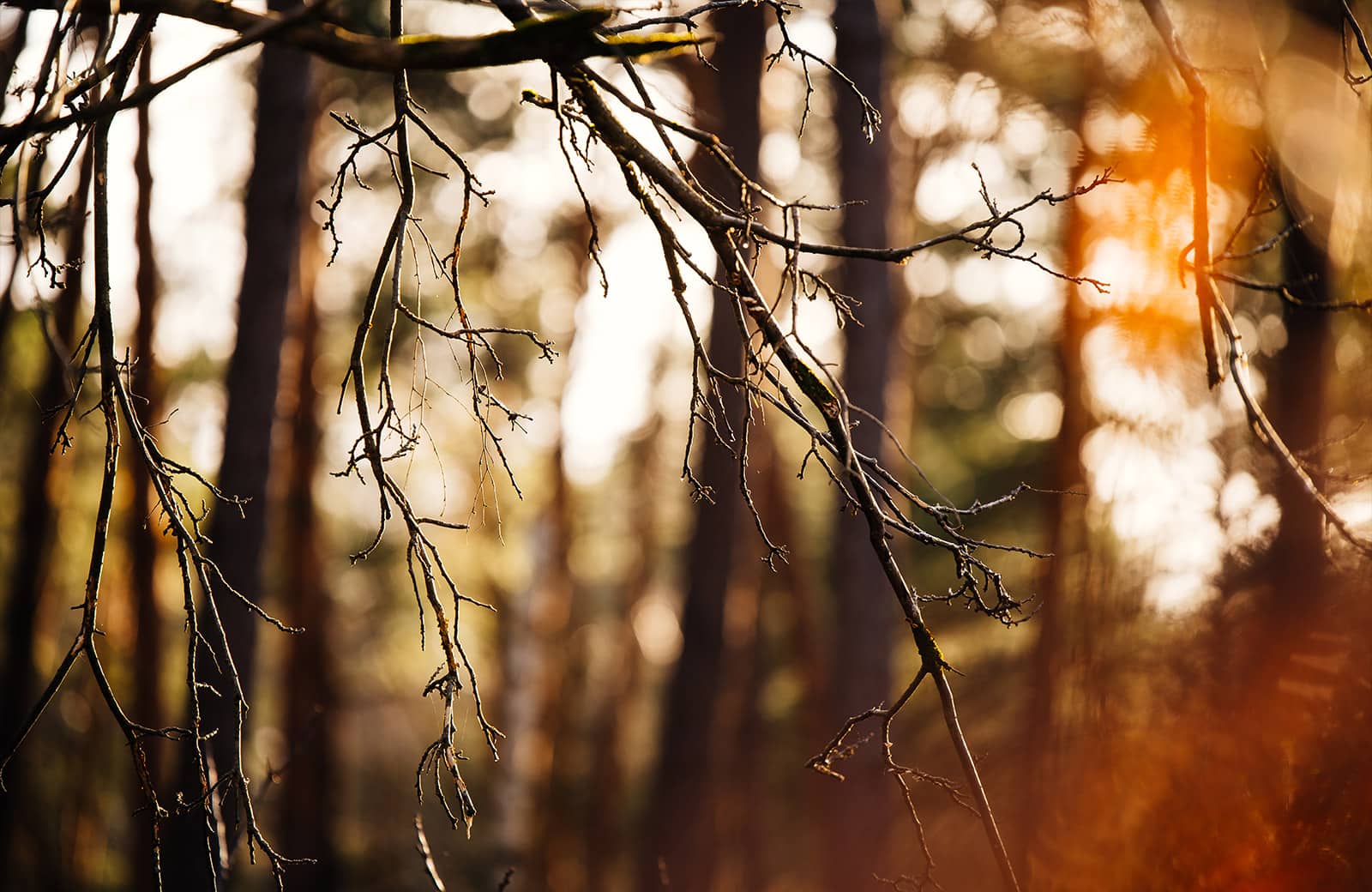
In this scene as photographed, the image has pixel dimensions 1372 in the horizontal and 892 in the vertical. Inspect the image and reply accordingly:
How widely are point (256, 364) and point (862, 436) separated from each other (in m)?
4.11

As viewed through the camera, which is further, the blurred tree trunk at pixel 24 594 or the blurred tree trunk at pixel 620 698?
the blurred tree trunk at pixel 620 698

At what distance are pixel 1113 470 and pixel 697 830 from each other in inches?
178

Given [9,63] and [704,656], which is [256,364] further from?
[704,656]

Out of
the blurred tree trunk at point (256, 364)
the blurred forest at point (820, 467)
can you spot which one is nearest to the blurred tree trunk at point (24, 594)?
the blurred forest at point (820, 467)

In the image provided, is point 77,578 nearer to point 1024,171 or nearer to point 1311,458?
point 1024,171

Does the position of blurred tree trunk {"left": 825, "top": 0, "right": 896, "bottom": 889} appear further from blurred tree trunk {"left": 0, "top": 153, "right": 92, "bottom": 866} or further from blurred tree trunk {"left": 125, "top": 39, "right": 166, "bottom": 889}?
blurred tree trunk {"left": 0, "top": 153, "right": 92, "bottom": 866}

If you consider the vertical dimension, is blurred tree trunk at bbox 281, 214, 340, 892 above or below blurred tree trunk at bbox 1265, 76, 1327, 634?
below

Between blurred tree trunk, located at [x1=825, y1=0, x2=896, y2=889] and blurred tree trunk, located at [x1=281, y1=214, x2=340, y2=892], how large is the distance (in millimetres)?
4826

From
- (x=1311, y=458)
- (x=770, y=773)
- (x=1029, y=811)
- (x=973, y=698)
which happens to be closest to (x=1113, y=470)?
(x=1311, y=458)

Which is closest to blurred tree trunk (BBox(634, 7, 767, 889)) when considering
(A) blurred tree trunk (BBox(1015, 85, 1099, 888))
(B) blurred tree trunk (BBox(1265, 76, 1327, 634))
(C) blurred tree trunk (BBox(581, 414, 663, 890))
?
(A) blurred tree trunk (BBox(1015, 85, 1099, 888))

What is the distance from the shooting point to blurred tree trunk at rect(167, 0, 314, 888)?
18.7ft

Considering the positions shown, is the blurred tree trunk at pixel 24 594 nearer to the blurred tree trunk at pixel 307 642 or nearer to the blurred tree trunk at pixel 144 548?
the blurred tree trunk at pixel 144 548

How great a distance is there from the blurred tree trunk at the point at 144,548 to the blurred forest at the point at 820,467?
0.04m

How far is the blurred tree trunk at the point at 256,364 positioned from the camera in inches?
225
